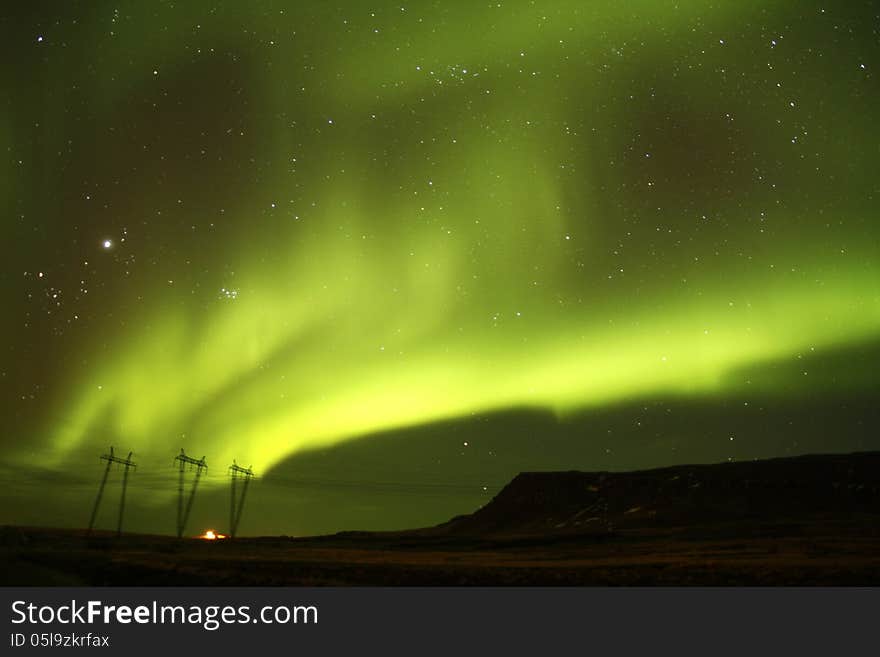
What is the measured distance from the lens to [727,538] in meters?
76.9

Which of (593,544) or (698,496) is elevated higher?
(698,496)

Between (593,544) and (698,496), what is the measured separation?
55.6 metres

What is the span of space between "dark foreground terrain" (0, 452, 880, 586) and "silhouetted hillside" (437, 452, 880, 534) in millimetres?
276

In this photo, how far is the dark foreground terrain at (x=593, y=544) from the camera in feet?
115

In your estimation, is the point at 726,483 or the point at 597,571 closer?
the point at 597,571

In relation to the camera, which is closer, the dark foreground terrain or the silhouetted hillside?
the dark foreground terrain

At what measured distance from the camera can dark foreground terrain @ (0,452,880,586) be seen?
35.2 meters

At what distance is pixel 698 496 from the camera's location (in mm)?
124750

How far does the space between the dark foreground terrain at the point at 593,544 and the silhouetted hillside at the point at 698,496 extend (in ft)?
0.91

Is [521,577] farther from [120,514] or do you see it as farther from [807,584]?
[120,514]

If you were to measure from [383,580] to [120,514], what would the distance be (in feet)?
180

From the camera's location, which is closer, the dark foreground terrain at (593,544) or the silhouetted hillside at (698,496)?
the dark foreground terrain at (593,544)
